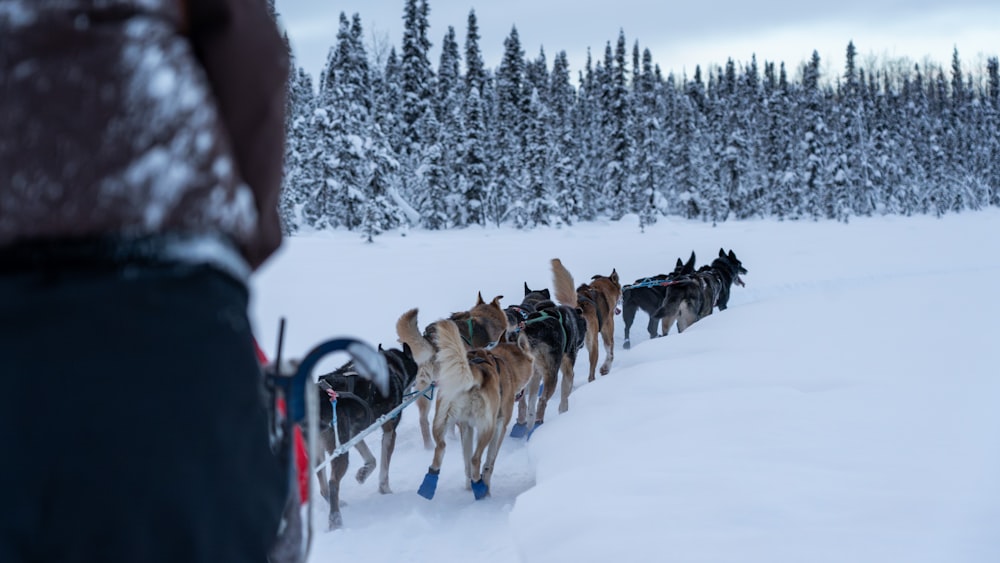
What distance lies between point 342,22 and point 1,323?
2781 cm

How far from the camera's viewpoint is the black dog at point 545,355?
20.1ft

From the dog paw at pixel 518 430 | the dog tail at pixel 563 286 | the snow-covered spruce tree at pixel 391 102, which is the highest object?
the snow-covered spruce tree at pixel 391 102

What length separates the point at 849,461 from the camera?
286 centimetres

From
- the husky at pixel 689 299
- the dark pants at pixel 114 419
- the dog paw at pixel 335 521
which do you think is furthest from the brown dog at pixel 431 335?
the dark pants at pixel 114 419

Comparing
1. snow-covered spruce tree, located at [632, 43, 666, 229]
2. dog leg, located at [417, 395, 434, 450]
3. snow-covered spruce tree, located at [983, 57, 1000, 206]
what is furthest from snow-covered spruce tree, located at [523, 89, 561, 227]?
snow-covered spruce tree, located at [983, 57, 1000, 206]

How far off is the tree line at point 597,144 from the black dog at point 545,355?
17129 millimetres

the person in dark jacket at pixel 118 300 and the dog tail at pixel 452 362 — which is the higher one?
the person in dark jacket at pixel 118 300

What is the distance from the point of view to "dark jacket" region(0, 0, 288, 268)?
0.68 meters

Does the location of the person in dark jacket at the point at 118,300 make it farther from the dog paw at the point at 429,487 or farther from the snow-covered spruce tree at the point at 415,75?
the snow-covered spruce tree at the point at 415,75

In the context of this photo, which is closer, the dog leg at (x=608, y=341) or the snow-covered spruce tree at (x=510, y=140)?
the dog leg at (x=608, y=341)

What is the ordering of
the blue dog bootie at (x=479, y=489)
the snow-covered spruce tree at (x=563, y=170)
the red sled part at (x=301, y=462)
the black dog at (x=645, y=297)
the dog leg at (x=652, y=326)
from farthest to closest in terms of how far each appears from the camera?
the snow-covered spruce tree at (x=563, y=170), the dog leg at (x=652, y=326), the black dog at (x=645, y=297), the blue dog bootie at (x=479, y=489), the red sled part at (x=301, y=462)

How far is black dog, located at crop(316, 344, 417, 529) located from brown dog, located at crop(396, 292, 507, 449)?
0.24 metres

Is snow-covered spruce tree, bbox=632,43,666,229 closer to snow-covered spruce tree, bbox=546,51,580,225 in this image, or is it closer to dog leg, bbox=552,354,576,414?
snow-covered spruce tree, bbox=546,51,580,225

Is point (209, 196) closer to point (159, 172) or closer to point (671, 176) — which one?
point (159, 172)
